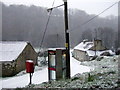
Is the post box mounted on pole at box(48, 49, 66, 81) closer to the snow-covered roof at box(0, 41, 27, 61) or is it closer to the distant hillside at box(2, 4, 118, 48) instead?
the distant hillside at box(2, 4, 118, 48)

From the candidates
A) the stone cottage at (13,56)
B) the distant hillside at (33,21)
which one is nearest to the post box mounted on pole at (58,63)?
the distant hillside at (33,21)

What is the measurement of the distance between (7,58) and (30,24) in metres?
5.50

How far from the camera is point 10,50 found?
20.4 metres

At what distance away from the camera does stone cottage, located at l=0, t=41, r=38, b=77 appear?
17859 mm

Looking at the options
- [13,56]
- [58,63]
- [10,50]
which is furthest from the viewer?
[10,50]

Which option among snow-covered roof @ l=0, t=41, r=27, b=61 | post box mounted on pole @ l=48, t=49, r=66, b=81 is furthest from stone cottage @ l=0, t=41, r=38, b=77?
post box mounted on pole @ l=48, t=49, r=66, b=81

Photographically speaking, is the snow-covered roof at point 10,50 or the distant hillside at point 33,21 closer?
the distant hillside at point 33,21

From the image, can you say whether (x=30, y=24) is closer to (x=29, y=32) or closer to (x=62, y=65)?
(x=29, y=32)

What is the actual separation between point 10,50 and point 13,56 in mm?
1527

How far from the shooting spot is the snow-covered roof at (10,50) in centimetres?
1898

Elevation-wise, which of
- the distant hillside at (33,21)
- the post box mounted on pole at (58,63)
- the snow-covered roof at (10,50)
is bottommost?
the post box mounted on pole at (58,63)

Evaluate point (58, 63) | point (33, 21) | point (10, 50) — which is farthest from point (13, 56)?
point (58, 63)

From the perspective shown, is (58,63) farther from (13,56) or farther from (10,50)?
(10,50)

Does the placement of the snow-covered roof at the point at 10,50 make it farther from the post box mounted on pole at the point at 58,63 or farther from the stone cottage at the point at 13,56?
the post box mounted on pole at the point at 58,63
